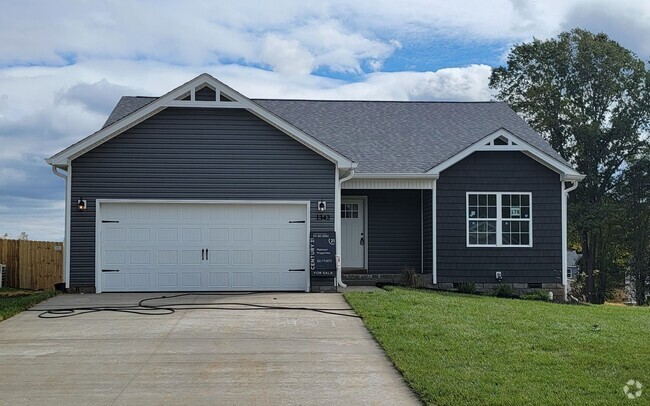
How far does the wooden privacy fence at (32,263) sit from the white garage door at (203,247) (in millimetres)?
5679

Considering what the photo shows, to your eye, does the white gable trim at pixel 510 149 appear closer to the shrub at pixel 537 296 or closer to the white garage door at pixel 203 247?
the shrub at pixel 537 296

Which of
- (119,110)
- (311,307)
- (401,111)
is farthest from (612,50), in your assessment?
(311,307)

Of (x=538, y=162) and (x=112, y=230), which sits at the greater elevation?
(x=538, y=162)

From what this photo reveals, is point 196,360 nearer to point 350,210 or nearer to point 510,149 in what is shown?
point 350,210

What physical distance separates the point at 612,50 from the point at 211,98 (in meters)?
23.6

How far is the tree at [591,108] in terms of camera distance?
3422 centimetres

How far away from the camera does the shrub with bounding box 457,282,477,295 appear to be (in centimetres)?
1880

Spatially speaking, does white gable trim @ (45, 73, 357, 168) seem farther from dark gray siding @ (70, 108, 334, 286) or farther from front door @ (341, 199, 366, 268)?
front door @ (341, 199, 366, 268)

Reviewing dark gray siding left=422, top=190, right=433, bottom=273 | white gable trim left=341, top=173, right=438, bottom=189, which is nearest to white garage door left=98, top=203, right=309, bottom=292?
white gable trim left=341, top=173, right=438, bottom=189

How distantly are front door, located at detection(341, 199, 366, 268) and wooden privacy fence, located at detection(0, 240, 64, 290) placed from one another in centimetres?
818

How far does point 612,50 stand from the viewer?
34344 mm

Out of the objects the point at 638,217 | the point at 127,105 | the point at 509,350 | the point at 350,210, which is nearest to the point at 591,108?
the point at 638,217

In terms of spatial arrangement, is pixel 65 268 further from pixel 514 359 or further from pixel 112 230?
pixel 514 359

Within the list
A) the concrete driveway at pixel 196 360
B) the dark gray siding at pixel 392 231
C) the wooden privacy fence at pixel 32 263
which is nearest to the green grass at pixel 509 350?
the concrete driveway at pixel 196 360
